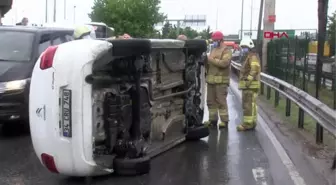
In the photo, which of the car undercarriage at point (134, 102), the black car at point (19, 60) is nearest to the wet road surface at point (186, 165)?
the car undercarriage at point (134, 102)

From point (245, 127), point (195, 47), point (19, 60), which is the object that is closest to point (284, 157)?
point (195, 47)

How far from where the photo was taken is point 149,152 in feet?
22.4

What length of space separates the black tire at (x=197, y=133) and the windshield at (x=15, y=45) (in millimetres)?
2977

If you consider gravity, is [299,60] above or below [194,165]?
above

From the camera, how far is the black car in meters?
8.26

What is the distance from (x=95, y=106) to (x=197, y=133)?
307 cm

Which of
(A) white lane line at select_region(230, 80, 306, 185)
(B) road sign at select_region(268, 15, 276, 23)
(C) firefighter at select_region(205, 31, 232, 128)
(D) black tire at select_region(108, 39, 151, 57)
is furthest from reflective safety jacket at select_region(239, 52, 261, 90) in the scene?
(B) road sign at select_region(268, 15, 276, 23)

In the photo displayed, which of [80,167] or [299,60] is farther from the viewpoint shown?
[299,60]

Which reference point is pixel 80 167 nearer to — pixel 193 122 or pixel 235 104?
pixel 193 122

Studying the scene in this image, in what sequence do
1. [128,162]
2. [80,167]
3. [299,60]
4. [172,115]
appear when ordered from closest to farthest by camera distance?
[80,167] → [128,162] → [172,115] → [299,60]

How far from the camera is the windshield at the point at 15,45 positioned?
8953 mm

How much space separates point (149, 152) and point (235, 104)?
25.4 feet

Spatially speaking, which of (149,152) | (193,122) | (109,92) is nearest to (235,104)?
(193,122)

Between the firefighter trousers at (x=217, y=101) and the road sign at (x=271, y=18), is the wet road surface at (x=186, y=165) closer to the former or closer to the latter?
the firefighter trousers at (x=217, y=101)
